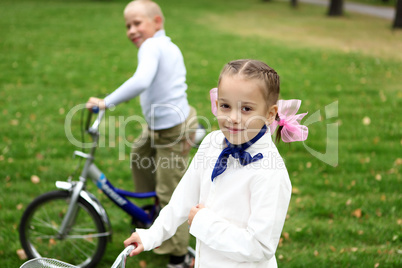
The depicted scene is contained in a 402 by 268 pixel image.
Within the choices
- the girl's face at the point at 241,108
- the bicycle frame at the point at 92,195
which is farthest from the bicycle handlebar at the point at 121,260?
the bicycle frame at the point at 92,195

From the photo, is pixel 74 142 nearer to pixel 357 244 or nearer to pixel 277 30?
pixel 357 244

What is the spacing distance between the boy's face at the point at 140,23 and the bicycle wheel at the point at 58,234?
1.38m

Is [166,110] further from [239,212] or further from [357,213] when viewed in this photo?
[357,213]

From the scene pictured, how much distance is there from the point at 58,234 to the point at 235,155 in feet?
7.07

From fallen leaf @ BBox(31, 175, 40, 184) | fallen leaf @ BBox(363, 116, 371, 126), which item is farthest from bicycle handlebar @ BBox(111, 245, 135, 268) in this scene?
fallen leaf @ BBox(363, 116, 371, 126)

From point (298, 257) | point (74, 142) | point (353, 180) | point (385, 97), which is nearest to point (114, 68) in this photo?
point (74, 142)

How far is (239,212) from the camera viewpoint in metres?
1.97

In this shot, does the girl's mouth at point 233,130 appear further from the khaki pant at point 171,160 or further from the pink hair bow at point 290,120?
the khaki pant at point 171,160

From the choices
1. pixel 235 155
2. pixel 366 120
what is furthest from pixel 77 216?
pixel 366 120

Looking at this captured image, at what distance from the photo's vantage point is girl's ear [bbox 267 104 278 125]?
1.97 metres

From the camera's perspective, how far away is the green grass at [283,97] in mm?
4068

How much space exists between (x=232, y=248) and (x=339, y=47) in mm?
12148

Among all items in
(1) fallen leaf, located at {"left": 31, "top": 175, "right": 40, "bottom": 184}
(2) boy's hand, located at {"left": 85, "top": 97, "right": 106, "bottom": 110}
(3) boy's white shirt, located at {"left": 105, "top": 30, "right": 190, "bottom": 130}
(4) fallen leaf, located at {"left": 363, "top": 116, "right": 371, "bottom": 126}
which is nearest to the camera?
(2) boy's hand, located at {"left": 85, "top": 97, "right": 106, "bottom": 110}

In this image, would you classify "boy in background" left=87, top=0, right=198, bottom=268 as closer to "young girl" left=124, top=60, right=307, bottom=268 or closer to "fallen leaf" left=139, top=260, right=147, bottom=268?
"fallen leaf" left=139, top=260, right=147, bottom=268
